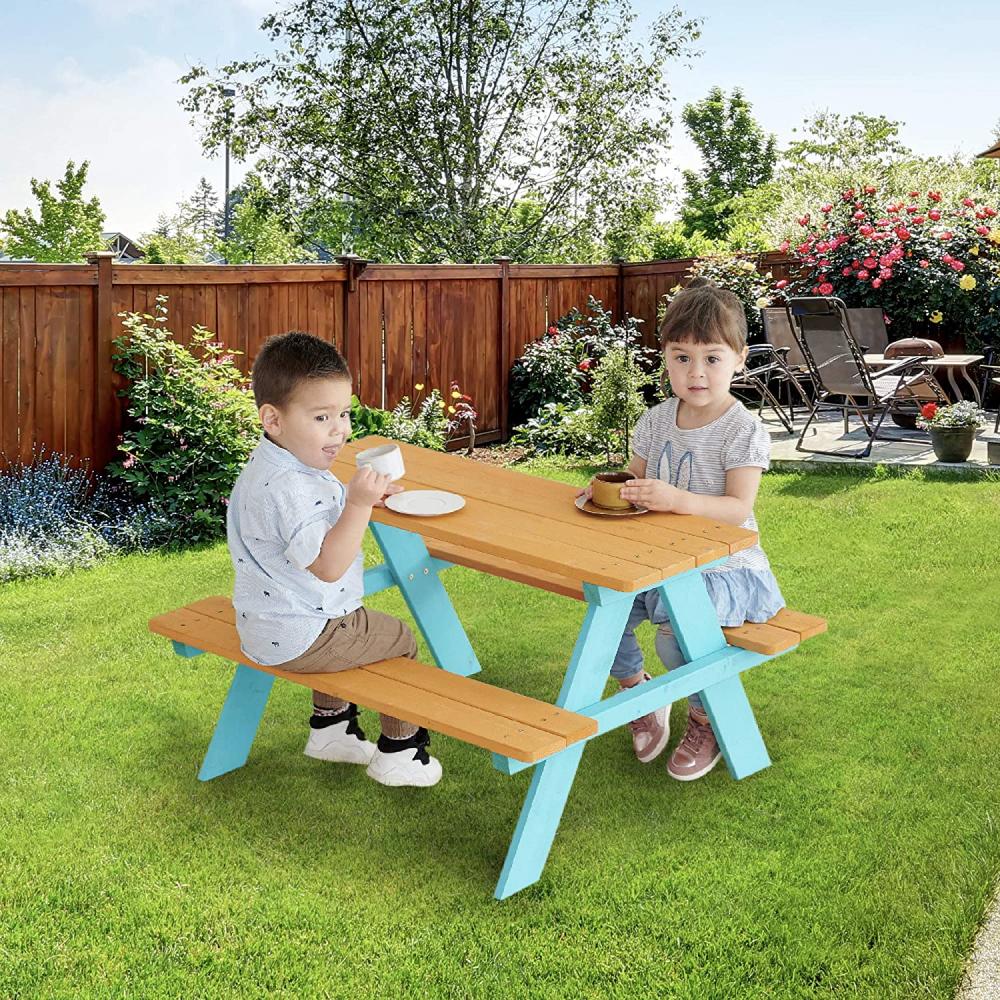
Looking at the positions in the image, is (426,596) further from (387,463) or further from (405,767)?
(387,463)

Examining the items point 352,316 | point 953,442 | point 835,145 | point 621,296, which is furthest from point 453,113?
point 835,145

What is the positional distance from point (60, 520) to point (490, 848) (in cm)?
458

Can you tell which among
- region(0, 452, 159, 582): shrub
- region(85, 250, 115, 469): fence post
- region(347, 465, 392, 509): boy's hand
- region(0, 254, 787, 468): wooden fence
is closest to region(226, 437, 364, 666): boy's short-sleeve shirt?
region(347, 465, 392, 509): boy's hand

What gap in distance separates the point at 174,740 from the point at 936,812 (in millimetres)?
2531

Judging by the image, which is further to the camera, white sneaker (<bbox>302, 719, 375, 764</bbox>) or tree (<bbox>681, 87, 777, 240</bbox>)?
tree (<bbox>681, 87, 777, 240</bbox>)

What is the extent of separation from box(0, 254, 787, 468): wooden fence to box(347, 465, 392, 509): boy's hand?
4937mm

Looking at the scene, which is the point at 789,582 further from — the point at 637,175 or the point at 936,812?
the point at 637,175

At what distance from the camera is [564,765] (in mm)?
3373

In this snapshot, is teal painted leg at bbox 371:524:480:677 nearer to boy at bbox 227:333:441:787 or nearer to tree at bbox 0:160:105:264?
boy at bbox 227:333:441:787

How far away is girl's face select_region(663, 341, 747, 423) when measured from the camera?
385 centimetres

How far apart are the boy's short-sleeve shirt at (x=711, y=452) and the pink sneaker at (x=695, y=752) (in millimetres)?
551

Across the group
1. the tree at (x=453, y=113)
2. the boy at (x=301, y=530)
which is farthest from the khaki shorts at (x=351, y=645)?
the tree at (x=453, y=113)

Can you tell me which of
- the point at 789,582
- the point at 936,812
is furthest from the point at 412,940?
the point at 789,582

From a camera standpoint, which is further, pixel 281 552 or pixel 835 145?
pixel 835 145
